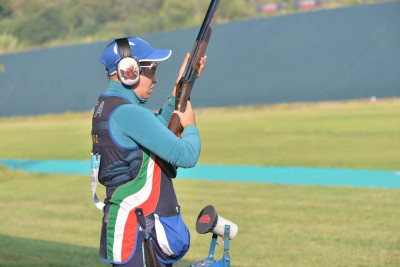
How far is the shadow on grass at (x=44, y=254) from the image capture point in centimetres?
835

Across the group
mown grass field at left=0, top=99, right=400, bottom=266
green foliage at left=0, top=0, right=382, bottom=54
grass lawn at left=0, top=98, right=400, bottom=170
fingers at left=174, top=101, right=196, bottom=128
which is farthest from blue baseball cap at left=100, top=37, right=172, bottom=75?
green foliage at left=0, top=0, right=382, bottom=54

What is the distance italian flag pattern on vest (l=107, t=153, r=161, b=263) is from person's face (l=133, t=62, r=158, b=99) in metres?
0.32

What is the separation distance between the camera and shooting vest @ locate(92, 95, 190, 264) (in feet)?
13.2

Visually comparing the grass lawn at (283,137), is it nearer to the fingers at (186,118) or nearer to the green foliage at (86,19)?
the fingers at (186,118)

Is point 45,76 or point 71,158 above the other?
point 45,76

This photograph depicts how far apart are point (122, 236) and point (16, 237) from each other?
6.79 m

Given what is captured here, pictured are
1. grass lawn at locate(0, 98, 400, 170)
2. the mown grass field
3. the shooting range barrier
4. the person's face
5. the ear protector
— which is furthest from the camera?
grass lawn at locate(0, 98, 400, 170)

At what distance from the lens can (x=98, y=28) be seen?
80500 mm

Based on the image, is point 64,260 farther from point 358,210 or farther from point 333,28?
point 333,28

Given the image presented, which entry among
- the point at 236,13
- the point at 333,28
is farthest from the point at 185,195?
the point at 236,13

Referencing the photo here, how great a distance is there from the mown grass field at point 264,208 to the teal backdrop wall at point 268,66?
12806mm

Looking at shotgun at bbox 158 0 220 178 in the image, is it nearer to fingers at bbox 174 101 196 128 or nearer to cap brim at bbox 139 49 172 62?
fingers at bbox 174 101 196 128

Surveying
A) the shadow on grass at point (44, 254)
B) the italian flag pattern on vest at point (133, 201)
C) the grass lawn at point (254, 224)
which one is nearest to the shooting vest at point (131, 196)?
the italian flag pattern on vest at point (133, 201)

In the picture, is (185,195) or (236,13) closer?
(185,195)
